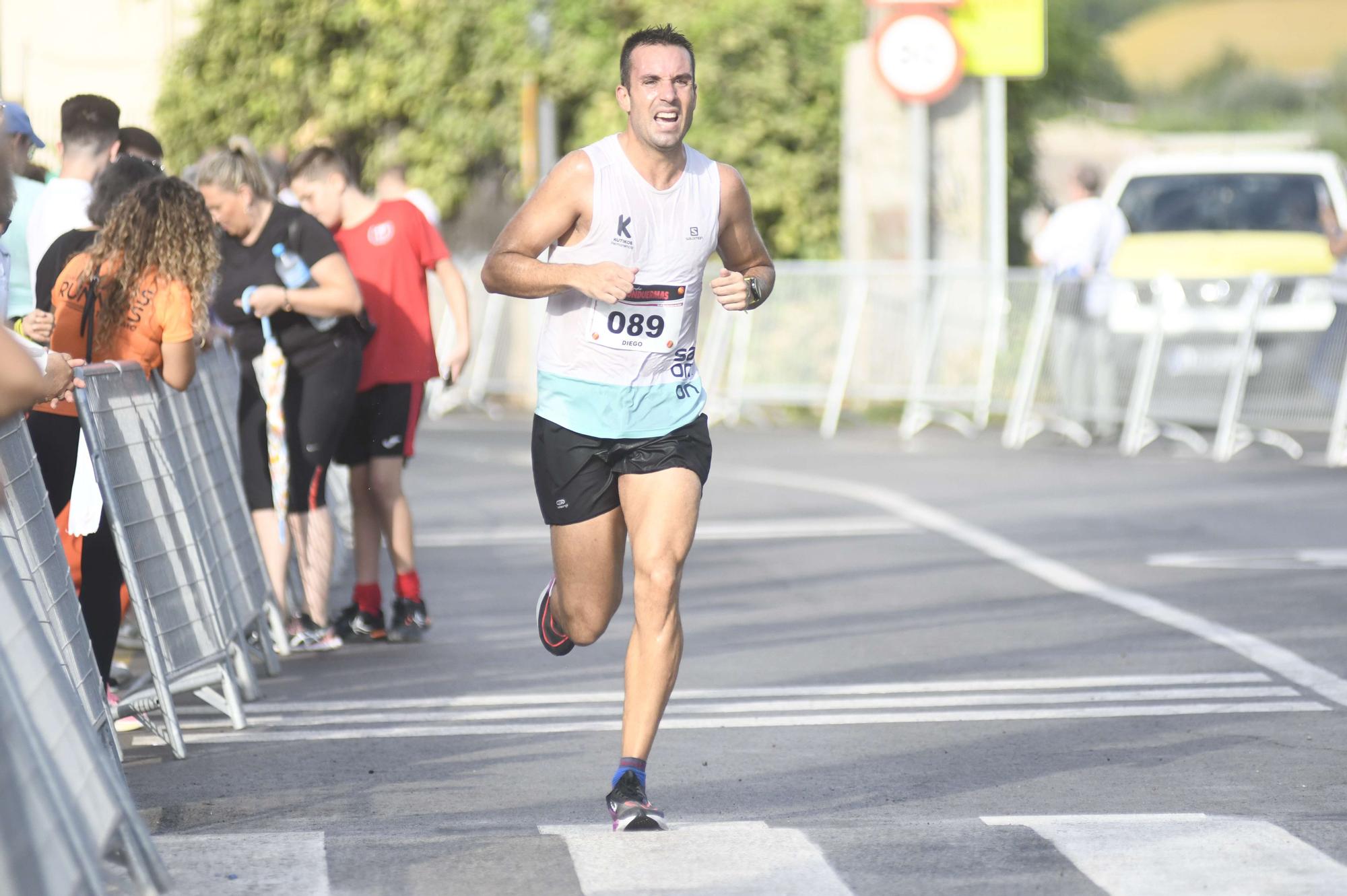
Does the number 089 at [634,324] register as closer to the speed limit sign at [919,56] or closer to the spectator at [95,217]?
the spectator at [95,217]

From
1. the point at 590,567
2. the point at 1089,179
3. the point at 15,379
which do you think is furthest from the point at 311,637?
the point at 1089,179

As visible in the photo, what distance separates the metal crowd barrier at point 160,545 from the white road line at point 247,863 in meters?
1.36

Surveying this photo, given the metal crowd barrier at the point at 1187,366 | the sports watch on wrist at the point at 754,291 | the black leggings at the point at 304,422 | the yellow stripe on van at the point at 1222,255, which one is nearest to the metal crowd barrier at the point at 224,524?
the black leggings at the point at 304,422

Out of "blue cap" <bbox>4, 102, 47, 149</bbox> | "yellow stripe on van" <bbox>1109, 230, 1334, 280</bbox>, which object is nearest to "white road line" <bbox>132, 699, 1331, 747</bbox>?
"blue cap" <bbox>4, 102, 47, 149</bbox>

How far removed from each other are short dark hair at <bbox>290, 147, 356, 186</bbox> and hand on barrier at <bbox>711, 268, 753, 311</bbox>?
3.86 m

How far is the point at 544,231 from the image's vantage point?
5824mm

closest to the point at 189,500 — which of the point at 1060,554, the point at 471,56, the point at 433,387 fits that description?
the point at 1060,554

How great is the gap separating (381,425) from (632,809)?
3960 mm

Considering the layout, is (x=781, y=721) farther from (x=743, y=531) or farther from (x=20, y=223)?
(x=743, y=531)

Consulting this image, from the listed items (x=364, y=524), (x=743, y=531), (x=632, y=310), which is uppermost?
(x=632, y=310)

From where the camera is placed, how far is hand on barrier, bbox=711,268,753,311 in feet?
19.0

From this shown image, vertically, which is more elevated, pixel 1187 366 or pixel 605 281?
pixel 605 281

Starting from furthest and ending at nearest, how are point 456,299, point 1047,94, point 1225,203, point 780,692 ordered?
1. point 1047,94
2. point 1225,203
3. point 456,299
4. point 780,692

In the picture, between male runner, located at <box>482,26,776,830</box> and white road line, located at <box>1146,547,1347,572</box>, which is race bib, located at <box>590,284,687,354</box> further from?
white road line, located at <box>1146,547,1347,572</box>
